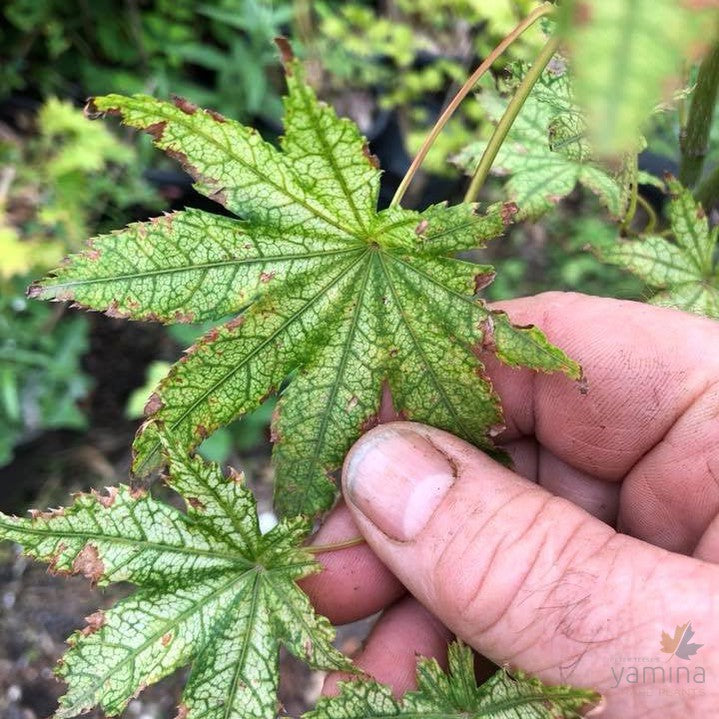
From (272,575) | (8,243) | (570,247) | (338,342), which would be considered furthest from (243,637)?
(570,247)

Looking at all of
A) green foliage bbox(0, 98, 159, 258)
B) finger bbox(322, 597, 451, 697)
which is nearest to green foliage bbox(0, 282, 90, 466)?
green foliage bbox(0, 98, 159, 258)

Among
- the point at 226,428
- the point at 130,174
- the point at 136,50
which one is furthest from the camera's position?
the point at 136,50

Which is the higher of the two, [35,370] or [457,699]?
[457,699]

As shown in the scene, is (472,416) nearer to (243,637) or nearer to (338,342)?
(338,342)

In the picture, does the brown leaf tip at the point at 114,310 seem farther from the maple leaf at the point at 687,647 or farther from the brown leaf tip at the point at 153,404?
the maple leaf at the point at 687,647

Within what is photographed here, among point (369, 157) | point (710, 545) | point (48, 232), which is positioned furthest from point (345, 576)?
point (48, 232)

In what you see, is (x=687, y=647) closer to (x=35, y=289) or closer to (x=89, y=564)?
(x=89, y=564)
